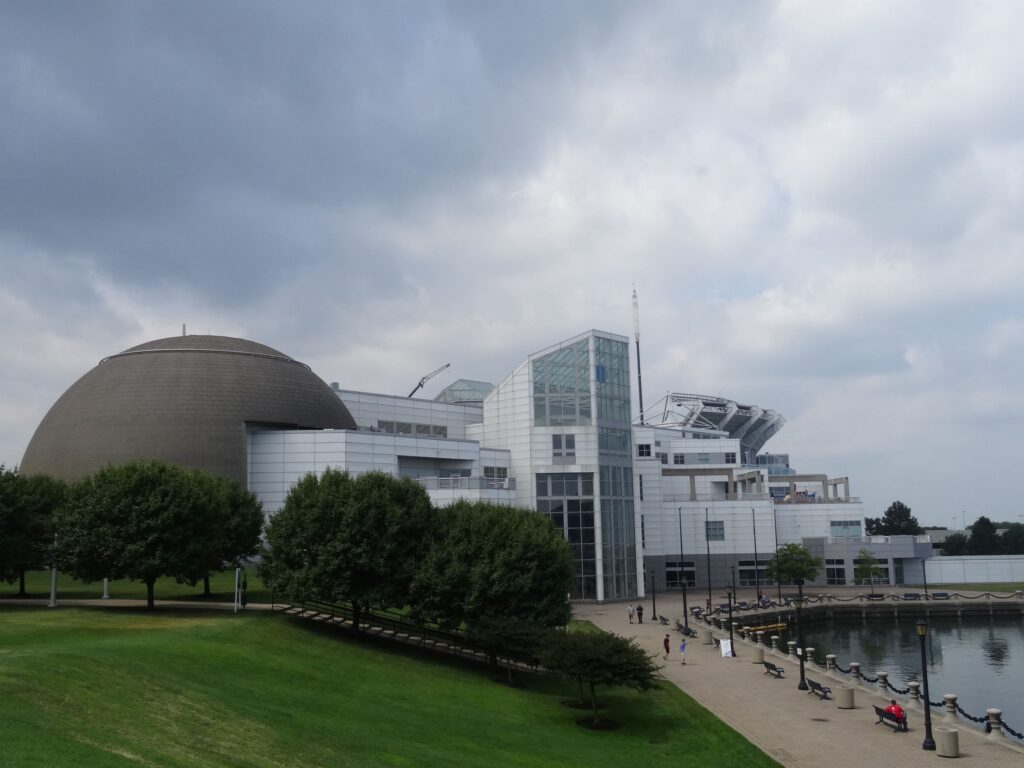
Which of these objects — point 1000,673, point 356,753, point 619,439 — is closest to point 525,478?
point 619,439

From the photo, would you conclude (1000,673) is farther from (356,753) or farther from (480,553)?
(356,753)

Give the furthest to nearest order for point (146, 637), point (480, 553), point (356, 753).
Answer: point (480, 553), point (146, 637), point (356, 753)

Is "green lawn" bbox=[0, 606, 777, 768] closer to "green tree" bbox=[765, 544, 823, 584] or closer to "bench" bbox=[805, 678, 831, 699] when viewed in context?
"bench" bbox=[805, 678, 831, 699]

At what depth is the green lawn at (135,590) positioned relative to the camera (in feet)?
186

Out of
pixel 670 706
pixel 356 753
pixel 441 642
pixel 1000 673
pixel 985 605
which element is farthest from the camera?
pixel 985 605

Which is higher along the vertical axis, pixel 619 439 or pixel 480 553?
pixel 619 439

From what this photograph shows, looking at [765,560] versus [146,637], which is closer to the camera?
[146,637]

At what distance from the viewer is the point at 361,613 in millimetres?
50750

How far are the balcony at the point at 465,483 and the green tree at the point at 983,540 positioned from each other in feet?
339

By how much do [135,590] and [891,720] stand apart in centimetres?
4845

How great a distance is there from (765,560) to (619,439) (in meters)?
33.5

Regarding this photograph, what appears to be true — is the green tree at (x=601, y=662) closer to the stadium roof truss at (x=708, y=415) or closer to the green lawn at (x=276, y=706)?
the green lawn at (x=276, y=706)

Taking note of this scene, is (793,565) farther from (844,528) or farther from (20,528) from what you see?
(20,528)

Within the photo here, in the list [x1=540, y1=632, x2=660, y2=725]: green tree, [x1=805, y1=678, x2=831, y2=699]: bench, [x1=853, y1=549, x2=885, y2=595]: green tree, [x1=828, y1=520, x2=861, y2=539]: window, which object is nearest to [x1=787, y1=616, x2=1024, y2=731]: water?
[x1=805, y1=678, x2=831, y2=699]: bench
